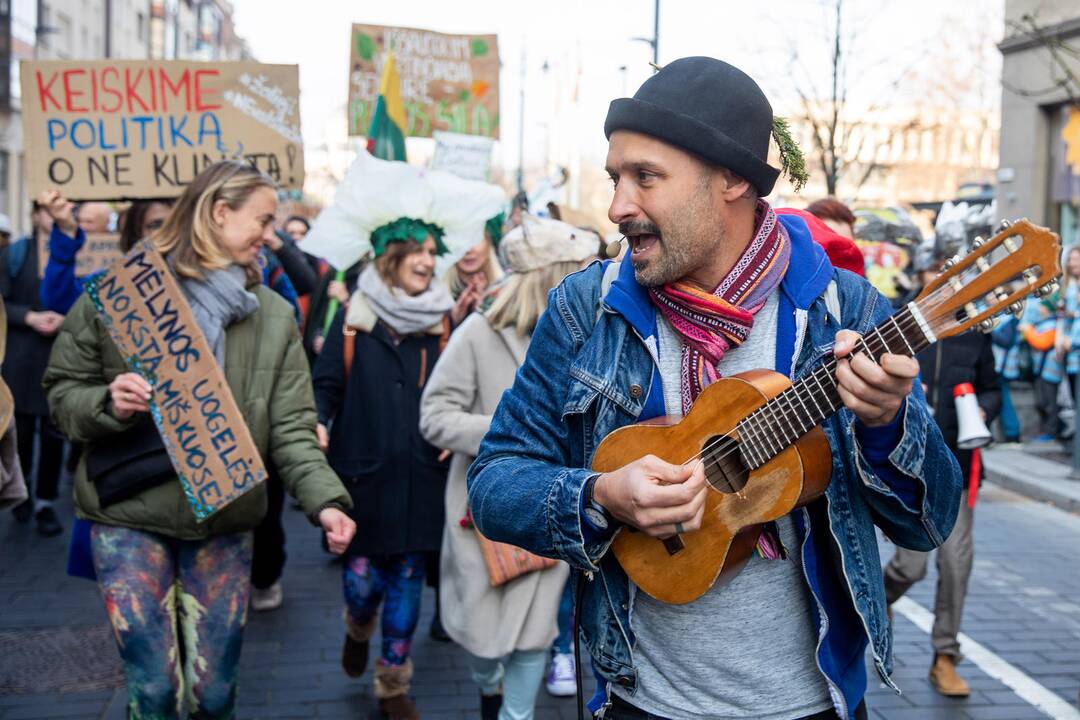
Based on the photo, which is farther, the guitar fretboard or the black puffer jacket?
the black puffer jacket

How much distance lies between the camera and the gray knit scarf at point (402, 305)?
5168 mm

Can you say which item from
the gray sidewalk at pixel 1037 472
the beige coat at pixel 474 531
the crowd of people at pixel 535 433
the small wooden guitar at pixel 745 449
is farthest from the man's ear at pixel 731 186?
the gray sidewalk at pixel 1037 472

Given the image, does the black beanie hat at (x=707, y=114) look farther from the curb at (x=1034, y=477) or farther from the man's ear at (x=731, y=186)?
the curb at (x=1034, y=477)

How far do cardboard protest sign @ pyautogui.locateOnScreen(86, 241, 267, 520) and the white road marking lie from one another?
3.54 m

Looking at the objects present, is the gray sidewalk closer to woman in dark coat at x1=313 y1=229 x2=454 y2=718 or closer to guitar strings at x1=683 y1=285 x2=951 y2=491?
woman in dark coat at x1=313 y1=229 x2=454 y2=718

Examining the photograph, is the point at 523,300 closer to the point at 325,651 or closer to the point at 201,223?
the point at 201,223

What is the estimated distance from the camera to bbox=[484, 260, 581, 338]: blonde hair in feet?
15.2

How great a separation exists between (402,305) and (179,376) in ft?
4.98

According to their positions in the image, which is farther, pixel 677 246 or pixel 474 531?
pixel 474 531

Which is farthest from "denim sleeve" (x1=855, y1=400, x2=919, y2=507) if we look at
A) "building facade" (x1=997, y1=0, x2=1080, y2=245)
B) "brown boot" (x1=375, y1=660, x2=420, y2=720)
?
"building facade" (x1=997, y1=0, x2=1080, y2=245)

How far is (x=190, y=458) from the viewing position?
3.69 m

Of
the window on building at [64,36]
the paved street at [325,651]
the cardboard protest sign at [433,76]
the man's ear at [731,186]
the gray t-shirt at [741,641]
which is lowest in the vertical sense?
the paved street at [325,651]

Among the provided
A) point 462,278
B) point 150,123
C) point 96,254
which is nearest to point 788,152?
point 150,123

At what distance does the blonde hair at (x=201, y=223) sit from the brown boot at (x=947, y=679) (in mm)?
3556
